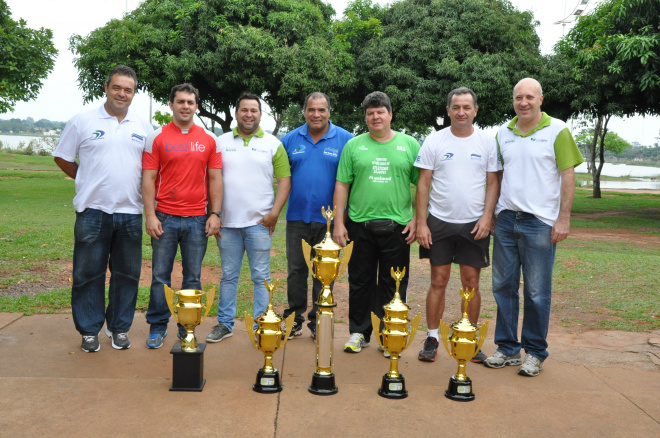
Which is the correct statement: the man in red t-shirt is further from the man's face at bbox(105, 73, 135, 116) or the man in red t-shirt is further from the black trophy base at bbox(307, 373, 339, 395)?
the black trophy base at bbox(307, 373, 339, 395)

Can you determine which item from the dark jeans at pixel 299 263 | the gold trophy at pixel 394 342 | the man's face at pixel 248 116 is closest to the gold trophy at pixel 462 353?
the gold trophy at pixel 394 342

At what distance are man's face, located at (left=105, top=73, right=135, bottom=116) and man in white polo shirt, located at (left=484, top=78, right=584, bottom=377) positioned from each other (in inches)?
113

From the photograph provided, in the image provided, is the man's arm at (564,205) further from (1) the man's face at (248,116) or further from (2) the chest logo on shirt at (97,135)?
(2) the chest logo on shirt at (97,135)

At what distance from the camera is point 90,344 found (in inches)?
173

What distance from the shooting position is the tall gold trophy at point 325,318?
12.2 ft

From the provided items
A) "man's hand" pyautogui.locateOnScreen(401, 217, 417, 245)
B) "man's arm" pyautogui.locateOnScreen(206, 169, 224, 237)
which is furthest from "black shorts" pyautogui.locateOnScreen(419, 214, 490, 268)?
"man's arm" pyautogui.locateOnScreen(206, 169, 224, 237)

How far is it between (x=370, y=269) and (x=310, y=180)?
0.90 m

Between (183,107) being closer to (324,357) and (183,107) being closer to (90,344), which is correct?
(90,344)

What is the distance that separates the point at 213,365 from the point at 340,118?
20.1m

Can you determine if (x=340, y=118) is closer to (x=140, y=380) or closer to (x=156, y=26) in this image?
(x=156, y=26)

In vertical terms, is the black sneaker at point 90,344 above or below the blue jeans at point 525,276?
below

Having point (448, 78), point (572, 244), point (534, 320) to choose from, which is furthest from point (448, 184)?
point (448, 78)

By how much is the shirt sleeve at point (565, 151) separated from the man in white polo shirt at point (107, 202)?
3.12 metres

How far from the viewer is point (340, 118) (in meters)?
23.6
